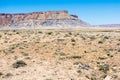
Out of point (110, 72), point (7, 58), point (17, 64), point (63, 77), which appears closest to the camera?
point (63, 77)

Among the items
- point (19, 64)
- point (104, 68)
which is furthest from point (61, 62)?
point (104, 68)

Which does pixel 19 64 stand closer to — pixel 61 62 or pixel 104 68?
pixel 61 62

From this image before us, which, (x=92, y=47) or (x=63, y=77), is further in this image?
(x=92, y=47)

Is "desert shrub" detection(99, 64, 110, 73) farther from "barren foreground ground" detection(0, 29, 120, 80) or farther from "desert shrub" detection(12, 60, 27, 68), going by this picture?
"desert shrub" detection(12, 60, 27, 68)

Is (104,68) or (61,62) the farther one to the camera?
(61,62)

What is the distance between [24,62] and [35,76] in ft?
12.7

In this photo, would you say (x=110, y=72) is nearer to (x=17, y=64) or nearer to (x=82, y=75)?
(x=82, y=75)

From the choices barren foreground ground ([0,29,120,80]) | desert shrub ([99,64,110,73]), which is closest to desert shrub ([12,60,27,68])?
barren foreground ground ([0,29,120,80])

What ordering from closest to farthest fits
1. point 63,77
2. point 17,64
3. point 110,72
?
point 63,77 < point 110,72 < point 17,64

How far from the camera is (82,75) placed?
20.9 meters

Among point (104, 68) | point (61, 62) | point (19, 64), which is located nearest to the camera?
point (104, 68)

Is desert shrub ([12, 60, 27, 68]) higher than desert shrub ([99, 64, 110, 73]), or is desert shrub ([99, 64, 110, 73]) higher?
desert shrub ([12, 60, 27, 68])

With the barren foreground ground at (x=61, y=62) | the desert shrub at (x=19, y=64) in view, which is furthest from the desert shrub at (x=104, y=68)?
the desert shrub at (x=19, y=64)

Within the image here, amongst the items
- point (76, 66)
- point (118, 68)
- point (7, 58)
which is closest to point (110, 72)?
point (118, 68)
